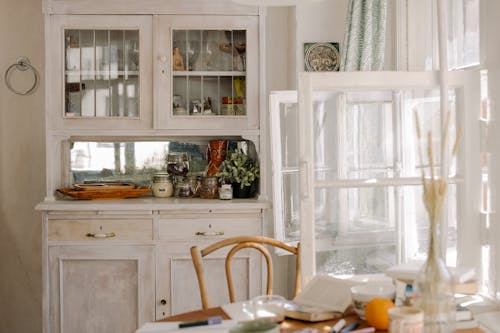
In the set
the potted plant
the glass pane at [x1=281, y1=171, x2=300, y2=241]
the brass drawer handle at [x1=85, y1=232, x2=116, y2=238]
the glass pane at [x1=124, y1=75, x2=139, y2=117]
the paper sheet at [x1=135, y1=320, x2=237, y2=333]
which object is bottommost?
the paper sheet at [x1=135, y1=320, x2=237, y2=333]

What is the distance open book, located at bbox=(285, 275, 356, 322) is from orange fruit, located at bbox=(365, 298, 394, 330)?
140mm

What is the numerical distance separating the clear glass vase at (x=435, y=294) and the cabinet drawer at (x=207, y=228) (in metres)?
1.83

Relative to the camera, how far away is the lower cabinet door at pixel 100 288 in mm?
3232

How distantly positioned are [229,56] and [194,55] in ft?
0.62

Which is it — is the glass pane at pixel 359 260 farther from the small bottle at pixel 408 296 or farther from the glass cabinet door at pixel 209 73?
the glass cabinet door at pixel 209 73

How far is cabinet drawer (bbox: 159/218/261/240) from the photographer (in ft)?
10.6

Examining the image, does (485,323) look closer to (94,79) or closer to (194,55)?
(194,55)

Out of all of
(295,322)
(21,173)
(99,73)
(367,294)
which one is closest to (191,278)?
(99,73)

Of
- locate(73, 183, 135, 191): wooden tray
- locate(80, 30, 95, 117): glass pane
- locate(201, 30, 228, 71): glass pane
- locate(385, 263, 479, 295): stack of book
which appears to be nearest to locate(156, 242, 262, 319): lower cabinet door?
locate(73, 183, 135, 191): wooden tray

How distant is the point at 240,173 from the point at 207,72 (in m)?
0.58

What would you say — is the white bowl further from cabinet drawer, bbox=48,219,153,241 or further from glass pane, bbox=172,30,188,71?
glass pane, bbox=172,30,188,71

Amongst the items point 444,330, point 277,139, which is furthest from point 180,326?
point 277,139

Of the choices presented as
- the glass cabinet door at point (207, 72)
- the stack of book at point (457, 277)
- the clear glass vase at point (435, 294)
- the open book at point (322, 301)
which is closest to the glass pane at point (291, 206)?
the glass cabinet door at point (207, 72)

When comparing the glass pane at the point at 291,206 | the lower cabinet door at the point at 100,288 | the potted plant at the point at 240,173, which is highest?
the potted plant at the point at 240,173
